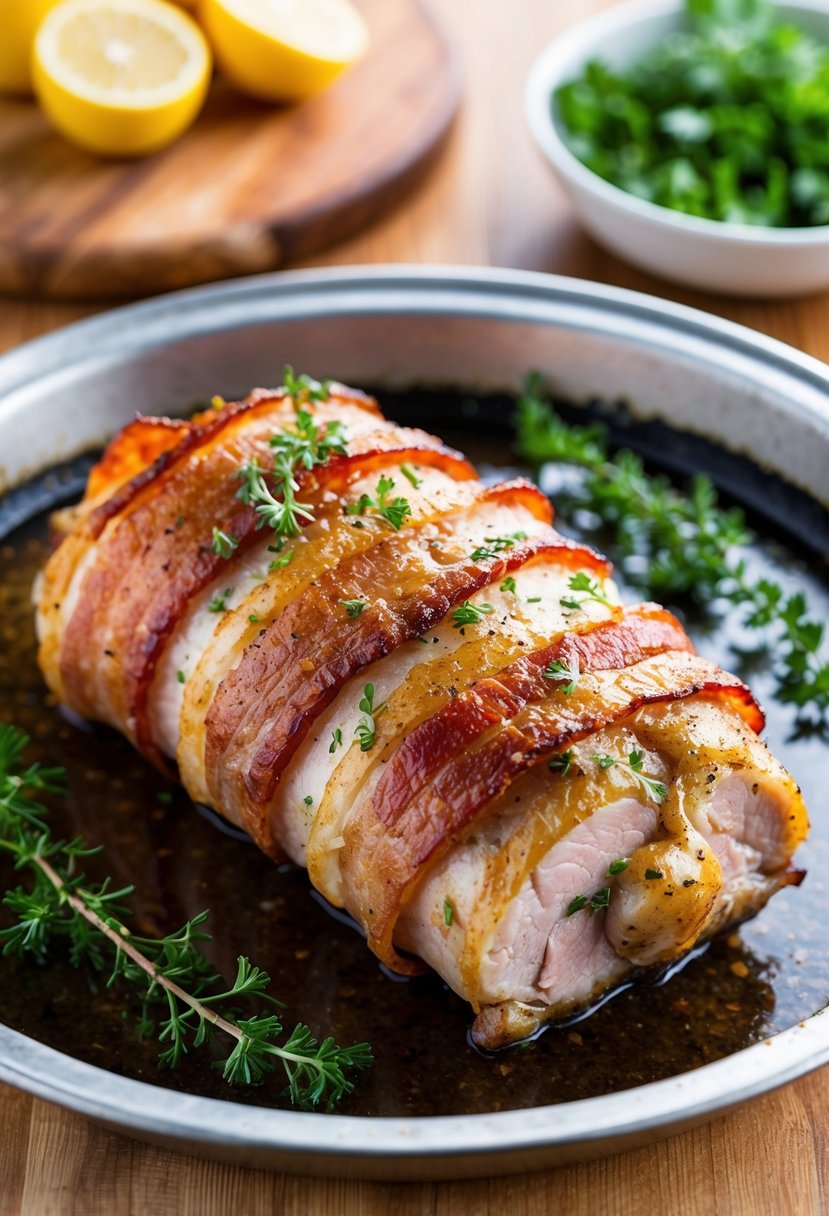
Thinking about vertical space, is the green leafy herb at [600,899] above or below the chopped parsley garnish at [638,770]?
below

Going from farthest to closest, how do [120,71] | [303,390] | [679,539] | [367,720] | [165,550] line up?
[120,71] → [679,539] → [303,390] → [165,550] → [367,720]

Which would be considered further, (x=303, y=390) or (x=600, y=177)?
(x=600, y=177)

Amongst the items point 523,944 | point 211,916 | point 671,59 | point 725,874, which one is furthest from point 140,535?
point 671,59

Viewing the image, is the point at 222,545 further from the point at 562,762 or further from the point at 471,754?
the point at 562,762

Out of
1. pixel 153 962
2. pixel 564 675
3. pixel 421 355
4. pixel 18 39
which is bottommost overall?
pixel 153 962

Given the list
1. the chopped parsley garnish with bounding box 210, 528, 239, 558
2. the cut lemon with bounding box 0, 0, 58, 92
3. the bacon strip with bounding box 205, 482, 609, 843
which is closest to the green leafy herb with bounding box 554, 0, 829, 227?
the cut lemon with bounding box 0, 0, 58, 92

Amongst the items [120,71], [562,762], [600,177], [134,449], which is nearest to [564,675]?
[562,762]

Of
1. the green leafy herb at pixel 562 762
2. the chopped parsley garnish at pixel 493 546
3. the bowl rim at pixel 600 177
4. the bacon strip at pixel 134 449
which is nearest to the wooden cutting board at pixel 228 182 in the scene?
the bowl rim at pixel 600 177

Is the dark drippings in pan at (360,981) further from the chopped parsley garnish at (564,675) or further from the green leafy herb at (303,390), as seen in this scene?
the green leafy herb at (303,390)
